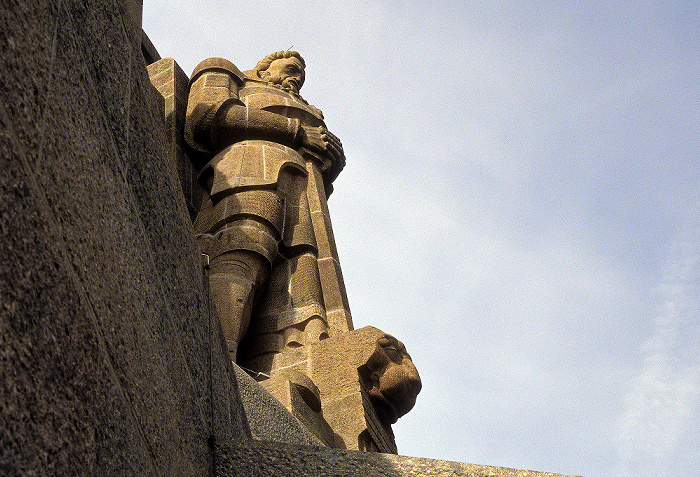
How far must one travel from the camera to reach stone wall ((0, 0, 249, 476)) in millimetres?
1143

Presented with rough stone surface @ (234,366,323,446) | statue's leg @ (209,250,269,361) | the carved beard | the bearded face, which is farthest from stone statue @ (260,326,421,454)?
the bearded face

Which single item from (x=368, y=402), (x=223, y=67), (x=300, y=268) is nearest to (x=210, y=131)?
(x=223, y=67)

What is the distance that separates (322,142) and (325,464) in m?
5.40

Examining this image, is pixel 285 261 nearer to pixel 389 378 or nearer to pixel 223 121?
pixel 223 121

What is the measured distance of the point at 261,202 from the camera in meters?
6.24

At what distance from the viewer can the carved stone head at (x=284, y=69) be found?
816cm

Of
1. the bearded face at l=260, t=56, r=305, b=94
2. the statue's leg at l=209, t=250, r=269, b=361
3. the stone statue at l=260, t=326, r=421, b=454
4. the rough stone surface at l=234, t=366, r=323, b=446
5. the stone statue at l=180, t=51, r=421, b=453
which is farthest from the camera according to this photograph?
the bearded face at l=260, t=56, r=305, b=94

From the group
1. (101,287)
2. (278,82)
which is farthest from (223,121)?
(101,287)

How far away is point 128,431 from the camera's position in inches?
57.1

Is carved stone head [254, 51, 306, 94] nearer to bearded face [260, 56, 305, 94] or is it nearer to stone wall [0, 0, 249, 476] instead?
bearded face [260, 56, 305, 94]

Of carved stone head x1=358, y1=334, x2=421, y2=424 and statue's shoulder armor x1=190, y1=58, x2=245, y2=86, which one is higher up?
statue's shoulder armor x1=190, y1=58, x2=245, y2=86

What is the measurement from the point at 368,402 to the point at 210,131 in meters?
2.52

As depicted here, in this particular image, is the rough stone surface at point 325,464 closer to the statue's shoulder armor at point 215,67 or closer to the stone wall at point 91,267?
the stone wall at point 91,267

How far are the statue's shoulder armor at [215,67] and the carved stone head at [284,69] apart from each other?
0.72 metres
